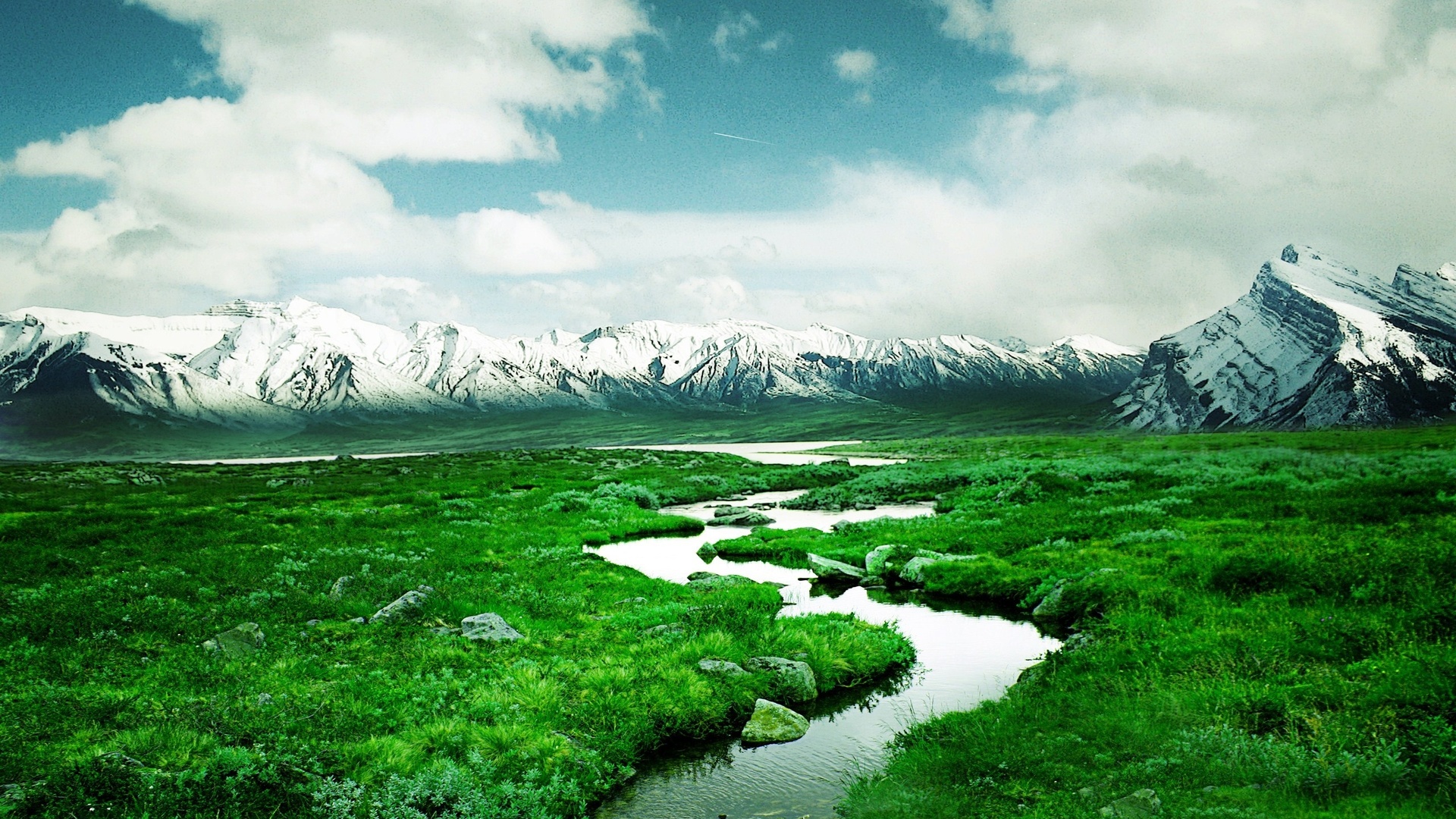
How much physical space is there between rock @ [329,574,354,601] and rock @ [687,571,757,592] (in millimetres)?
11695

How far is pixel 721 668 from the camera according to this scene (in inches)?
685

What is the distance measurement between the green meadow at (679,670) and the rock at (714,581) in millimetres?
1174

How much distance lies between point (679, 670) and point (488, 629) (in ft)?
19.5

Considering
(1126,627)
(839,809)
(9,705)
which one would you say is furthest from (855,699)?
(9,705)

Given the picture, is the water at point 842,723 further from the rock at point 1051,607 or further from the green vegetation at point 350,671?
the rock at point 1051,607

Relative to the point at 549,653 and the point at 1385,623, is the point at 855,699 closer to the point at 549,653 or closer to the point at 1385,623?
the point at 549,653

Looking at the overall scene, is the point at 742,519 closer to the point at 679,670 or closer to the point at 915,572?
the point at 915,572

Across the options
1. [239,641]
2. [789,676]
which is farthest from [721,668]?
[239,641]

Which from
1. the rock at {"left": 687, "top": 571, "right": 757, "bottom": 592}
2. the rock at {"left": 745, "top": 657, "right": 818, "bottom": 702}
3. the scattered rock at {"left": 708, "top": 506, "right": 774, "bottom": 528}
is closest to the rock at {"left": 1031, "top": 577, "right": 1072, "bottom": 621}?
the rock at {"left": 745, "top": 657, "right": 818, "bottom": 702}

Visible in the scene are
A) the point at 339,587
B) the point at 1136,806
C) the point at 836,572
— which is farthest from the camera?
the point at 836,572

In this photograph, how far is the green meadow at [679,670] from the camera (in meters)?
10.4

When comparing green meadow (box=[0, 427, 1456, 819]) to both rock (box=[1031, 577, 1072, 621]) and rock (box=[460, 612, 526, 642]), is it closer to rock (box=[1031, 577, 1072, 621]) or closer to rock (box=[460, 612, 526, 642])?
rock (box=[1031, 577, 1072, 621])

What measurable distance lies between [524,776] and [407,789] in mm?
→ 1872

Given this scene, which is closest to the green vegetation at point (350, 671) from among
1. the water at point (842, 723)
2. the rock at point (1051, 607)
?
the water at point (842, 723)
